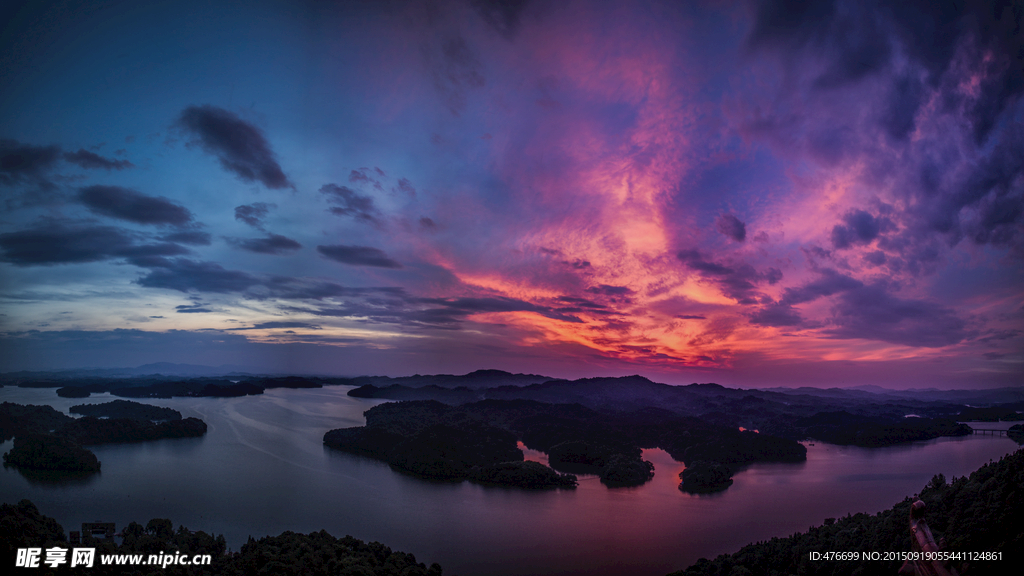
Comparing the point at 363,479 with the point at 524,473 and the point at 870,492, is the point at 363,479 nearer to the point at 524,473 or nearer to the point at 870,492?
the point at 524,473

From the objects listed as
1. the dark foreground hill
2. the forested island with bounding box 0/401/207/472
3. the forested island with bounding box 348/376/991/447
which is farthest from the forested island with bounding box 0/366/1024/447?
the dark foreground hill

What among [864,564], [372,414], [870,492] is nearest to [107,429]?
[372,414]

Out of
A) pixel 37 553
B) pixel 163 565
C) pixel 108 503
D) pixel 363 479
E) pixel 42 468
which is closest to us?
pixel 37 553

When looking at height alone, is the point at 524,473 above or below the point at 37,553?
below

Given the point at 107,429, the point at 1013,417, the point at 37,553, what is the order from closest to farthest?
the point at 37,553 < the point at 107,429 < the point at 1013,417

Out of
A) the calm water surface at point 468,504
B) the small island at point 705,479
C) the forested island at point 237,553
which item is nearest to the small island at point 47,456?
the calm water surface at point 468,504

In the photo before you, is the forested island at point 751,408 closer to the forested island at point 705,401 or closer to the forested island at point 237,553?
the forested island at point 705,401
